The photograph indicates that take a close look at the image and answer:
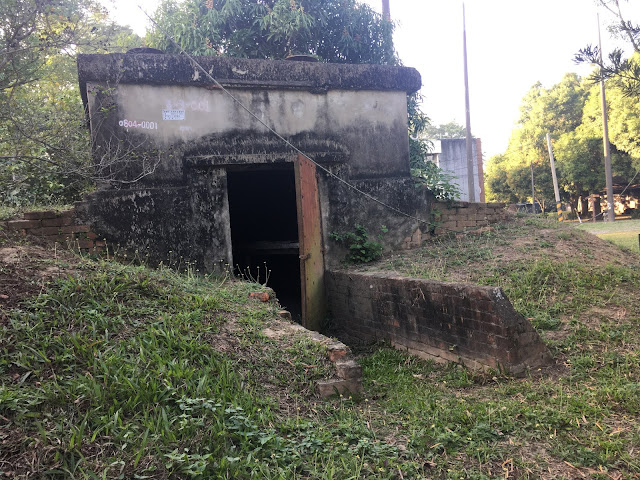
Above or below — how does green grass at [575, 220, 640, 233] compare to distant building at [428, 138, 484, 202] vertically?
below

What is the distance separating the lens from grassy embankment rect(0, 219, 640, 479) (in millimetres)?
2506

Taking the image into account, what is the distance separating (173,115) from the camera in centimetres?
634

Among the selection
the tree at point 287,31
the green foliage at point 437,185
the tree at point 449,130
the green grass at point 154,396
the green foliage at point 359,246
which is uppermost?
the tree at point 449,130

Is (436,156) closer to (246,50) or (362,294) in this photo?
(246,50)

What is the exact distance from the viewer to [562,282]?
511 cm

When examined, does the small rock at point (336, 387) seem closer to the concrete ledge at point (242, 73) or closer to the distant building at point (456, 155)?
the concrete ledge at point (242, 73)

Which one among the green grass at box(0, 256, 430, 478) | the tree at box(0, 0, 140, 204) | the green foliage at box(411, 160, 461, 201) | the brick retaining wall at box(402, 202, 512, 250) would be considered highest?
the tree at box(0, 0, 140, 204)

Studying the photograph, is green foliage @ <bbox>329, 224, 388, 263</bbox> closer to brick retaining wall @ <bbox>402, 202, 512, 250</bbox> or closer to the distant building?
brick retaining wall @ <bbox>402, 202, 512, 250</bbox>

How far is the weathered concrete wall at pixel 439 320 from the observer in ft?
13.2

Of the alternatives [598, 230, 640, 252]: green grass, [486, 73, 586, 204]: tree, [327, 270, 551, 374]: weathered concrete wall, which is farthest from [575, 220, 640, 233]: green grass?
[327, 270, 551, 374]: weathered concrete wall

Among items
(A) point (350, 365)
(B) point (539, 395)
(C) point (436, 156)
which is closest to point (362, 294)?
(A) point (350, 365)

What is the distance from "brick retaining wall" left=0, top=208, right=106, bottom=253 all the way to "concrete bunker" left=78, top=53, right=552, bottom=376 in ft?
0.44

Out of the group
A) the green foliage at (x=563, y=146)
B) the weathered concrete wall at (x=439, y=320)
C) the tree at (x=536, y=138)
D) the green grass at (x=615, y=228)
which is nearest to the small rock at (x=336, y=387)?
the weathered concrete wall at (x=439, y=320)

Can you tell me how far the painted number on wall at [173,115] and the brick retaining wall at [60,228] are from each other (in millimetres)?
1671
